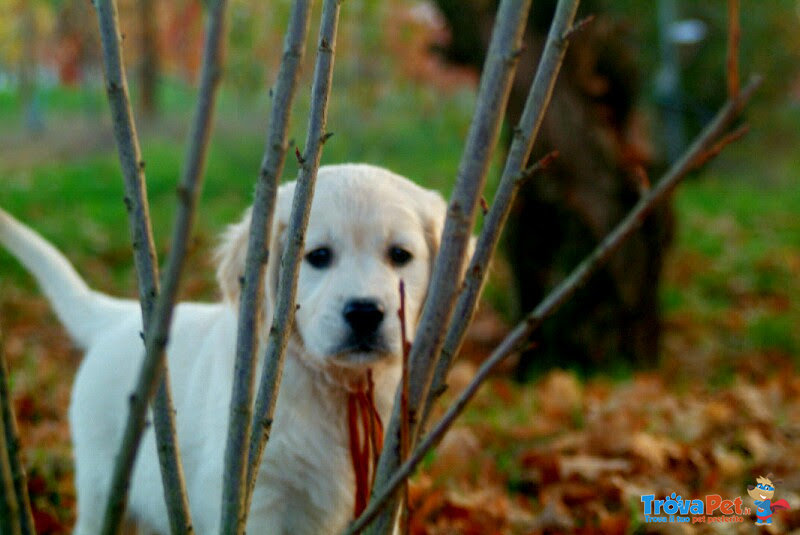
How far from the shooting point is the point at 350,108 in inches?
434

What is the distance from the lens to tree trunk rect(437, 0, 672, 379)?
16.5 ft

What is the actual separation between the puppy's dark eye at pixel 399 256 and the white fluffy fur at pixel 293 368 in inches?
0.6

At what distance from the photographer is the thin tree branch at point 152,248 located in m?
0.86

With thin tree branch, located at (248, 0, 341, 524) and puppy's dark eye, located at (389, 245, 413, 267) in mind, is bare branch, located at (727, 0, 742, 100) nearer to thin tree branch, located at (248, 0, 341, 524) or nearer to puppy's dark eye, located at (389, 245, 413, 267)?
thin tree branch, located at (248, 0, 341, 524)

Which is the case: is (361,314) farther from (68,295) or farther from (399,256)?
(68,295)

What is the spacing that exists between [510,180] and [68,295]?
188 cm

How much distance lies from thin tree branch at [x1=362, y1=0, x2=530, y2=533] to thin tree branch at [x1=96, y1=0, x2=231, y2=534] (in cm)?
32

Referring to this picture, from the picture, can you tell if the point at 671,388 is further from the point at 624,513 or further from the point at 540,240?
the point at 624,513

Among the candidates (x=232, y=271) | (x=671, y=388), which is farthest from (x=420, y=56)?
(x=232, y=271)

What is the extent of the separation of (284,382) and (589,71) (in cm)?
376

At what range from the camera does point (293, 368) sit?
2033 mm

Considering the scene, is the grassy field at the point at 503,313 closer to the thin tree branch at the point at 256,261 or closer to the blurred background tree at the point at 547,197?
the blurred background tree at the point at 547,197

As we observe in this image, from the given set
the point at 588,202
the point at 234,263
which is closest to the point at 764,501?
the point at 234,263

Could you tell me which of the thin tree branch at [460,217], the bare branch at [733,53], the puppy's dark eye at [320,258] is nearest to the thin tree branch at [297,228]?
the thin tree branch at [460,217]
